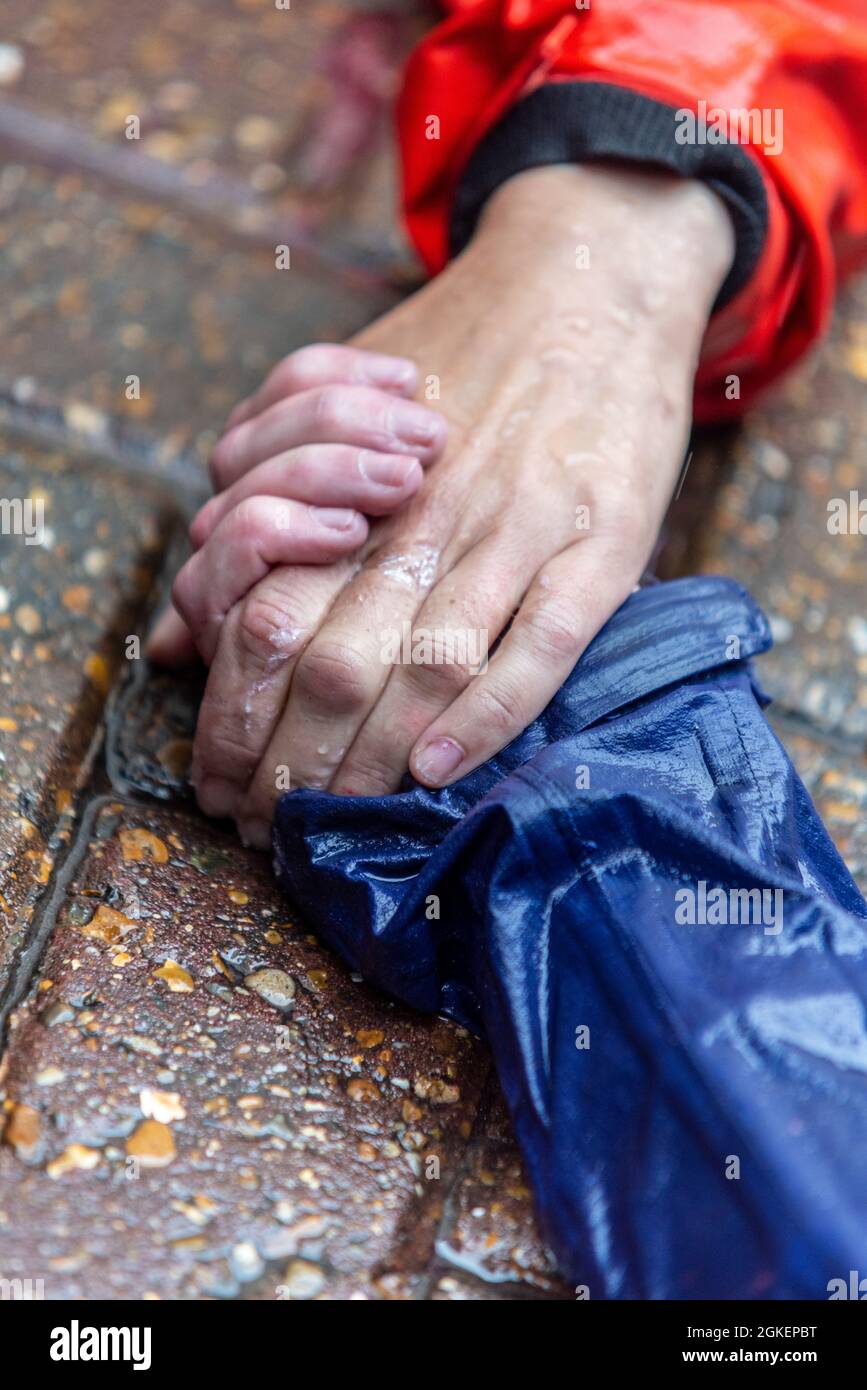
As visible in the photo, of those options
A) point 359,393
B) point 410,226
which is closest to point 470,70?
point 410,226

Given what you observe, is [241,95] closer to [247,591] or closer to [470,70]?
[470,70]

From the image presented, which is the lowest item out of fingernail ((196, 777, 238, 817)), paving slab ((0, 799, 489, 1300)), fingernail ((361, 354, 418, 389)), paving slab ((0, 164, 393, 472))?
paving slab ((0, 799, 489, 1300))

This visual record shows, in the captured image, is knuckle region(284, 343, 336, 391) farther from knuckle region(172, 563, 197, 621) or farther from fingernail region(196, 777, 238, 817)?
fingernail region(196, 777, 238, 817)

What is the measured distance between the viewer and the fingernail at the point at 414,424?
1097 millimetres

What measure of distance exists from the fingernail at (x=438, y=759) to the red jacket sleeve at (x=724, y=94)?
693 millimetres

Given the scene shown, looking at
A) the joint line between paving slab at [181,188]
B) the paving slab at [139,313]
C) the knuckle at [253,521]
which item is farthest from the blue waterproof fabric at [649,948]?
the joint line between paving slab at [181,188]

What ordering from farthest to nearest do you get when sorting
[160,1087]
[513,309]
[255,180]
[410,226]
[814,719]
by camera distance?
[255,180] → [410,226] → [814,719] → [513,309] → [160,1087]

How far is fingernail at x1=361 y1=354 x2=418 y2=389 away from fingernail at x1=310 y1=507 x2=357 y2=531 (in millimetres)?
164

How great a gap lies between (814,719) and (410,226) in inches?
30.7

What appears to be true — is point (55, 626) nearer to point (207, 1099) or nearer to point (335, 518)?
point (335, 518)

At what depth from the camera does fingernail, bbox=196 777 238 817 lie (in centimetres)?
109

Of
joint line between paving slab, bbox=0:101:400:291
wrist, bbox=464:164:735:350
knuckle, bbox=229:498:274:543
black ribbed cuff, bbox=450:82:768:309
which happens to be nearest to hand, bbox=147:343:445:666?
knuckle, bbox=229:498:274:543

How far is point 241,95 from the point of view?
1.94 meters

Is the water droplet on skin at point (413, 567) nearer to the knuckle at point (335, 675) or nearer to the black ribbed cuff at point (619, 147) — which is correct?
the knuckle at point (335, 675)
